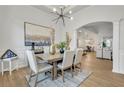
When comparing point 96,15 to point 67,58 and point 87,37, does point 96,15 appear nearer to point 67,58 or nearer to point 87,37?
point 67,58

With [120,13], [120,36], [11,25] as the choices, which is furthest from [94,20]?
[11,25]

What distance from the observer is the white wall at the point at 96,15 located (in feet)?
12.5

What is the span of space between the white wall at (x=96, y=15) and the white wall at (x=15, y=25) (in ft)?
6.76

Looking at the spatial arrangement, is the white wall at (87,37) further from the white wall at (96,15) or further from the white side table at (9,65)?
the white side table at (9,65)

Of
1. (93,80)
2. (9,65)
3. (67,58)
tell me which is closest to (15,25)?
(9,65)

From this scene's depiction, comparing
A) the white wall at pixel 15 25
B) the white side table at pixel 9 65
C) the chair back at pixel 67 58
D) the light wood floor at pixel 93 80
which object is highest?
the white wall at pixel 15 25

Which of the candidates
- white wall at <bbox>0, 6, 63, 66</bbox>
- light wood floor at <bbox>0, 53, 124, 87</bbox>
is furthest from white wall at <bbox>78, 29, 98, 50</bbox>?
light wood floor at <bbox>0, 53, 124, 87</bbox>

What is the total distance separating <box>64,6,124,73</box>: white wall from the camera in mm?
3821

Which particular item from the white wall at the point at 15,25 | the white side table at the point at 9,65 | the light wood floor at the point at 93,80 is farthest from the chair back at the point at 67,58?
the white wall at the point at 15,25

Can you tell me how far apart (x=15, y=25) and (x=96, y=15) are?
3590 mm

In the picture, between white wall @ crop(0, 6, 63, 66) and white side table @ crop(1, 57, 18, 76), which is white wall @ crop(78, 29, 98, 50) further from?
white side table @ crop(1, 57, 18, 76)

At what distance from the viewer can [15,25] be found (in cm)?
403

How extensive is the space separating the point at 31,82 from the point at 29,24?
2806mm
